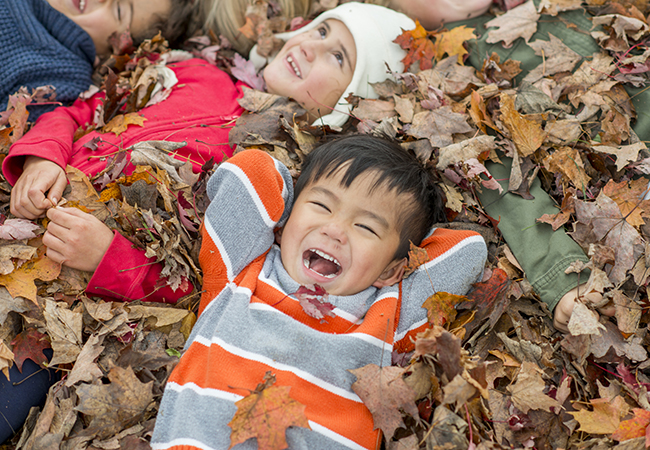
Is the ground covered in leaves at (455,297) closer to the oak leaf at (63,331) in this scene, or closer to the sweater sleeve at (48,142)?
the oak leaf at (63,331)

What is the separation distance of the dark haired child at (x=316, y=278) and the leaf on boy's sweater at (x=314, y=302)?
0.26 ft

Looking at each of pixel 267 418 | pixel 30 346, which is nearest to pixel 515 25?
pixel 267 418

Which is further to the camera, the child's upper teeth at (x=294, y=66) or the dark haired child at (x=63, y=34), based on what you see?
the child's upper teeth at (x=294, y=66)

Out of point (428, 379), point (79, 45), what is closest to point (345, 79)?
point (79, 45)

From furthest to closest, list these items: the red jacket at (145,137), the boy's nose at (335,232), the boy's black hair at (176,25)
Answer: the boy's black hair at (176,25) < the red jacket at (145,137) < the boy's nose at (335,232)

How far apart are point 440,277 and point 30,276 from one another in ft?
7.39

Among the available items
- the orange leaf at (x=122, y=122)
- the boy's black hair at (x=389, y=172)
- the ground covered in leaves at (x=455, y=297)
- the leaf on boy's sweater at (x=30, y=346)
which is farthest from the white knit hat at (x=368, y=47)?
the leaf on boy's sweater at (x=30, y=346)

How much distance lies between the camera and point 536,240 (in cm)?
265

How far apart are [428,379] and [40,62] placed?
3475mm

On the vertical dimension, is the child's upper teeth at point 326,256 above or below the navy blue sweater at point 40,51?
below

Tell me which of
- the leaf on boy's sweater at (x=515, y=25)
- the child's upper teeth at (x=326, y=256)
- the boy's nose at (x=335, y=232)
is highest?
the leaf on boy's sweater at (x=515, y=25)

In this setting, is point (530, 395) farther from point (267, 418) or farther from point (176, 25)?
point (176, 25)

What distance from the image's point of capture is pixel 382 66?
354cm

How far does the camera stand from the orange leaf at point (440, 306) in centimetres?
246
